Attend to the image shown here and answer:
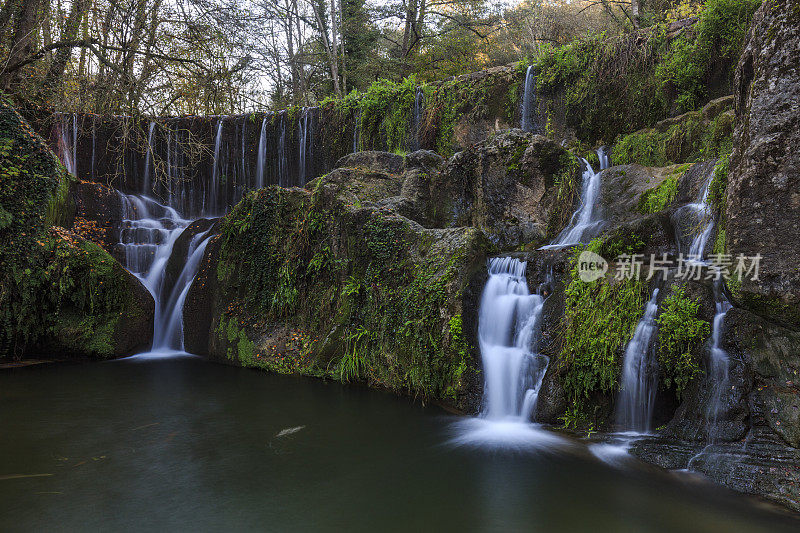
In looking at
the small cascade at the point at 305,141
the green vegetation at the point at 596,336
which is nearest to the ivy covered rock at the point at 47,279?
the small cascade at the point at 305,141

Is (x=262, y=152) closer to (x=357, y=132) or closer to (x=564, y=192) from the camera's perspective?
(x=357, y=132)

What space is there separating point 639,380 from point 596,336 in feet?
1.80

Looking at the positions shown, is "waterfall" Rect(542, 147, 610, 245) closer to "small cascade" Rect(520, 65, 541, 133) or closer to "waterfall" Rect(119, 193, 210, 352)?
"small cascade" Rect(520, 65, 541, 133)

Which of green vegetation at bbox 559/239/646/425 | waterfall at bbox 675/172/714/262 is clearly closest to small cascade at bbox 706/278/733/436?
green vegetation at bbox 559/239/646/425

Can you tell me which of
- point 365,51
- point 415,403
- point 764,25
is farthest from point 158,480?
point 365,51

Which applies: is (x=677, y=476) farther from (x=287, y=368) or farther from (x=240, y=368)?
(x=240, y=368)

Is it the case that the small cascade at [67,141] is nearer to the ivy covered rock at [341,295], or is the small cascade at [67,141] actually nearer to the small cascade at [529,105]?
the ivy covered rock at [341,295]

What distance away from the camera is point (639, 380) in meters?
4.55

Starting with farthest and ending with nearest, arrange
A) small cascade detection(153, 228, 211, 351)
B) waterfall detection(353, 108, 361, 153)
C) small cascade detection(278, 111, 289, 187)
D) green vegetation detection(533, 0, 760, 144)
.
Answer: small cascade detection(278, 111, 289, 187)
waterfall detection(353, 108, 361, 153)
small cascade detection(153, 228, 211, 351)
green vegetation detection(533, 0, 760, 144)

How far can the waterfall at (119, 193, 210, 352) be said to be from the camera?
31.3 feet

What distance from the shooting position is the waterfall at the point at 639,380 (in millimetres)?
4512

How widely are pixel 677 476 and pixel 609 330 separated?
1.41 metres

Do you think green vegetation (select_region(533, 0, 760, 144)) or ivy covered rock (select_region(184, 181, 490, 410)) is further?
green vegetation (select_region(533, 0, 760, 144))

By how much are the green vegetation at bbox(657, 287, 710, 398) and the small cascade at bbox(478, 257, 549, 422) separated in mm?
1225
